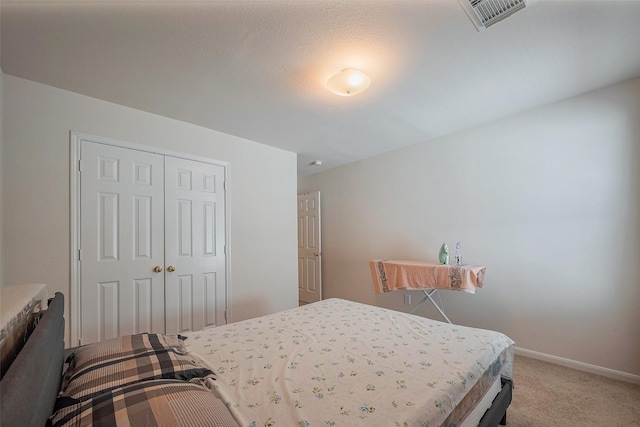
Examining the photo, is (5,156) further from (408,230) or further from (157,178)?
(408,230)

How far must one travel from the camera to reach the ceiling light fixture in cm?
197

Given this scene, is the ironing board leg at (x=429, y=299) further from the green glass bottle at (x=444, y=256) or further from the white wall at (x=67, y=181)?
the white wall at (x=67, y=181)

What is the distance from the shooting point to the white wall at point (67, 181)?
6.53 feet

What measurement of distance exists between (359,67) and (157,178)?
2.07m

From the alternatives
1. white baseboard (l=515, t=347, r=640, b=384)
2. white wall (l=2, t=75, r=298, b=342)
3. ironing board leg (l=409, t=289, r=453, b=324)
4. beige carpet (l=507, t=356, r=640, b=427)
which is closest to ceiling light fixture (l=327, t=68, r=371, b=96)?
white wall (l=2, t=75, r=298, b=342)

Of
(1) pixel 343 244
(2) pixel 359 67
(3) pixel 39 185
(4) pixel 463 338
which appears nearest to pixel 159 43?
(2) pixel 359 67

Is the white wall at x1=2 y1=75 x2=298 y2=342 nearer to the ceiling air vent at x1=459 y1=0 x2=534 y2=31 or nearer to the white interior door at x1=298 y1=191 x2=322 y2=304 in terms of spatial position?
the white interior door at x1=298 y1=191 x2=322 y2=304

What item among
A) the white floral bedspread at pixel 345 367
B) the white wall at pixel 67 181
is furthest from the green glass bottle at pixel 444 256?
the white wall at pixel 67 181

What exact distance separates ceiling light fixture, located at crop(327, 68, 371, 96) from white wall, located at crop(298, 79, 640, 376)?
1916 mm

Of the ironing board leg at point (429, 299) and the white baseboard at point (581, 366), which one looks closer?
the white baseboard at point (581, 366)

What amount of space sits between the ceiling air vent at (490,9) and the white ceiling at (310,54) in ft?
0.20

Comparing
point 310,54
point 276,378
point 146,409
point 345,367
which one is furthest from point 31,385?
point 310,54

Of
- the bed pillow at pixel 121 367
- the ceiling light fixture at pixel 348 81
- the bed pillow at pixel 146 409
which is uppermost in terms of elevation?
the ceiling light fixture at pixel 348 81

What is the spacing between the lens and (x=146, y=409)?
32.7 inches
